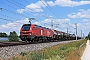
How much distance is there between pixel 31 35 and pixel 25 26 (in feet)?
8.31

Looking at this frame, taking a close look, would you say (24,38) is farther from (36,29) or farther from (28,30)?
(36,29)

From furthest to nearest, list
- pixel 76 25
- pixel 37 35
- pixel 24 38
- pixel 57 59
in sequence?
pixel 76 25 → pixel 37 35 → pixel 24 38 → pixel 57 59

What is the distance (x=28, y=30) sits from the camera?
135 ft

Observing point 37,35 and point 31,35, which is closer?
point 31,35

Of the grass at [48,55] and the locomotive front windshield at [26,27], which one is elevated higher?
the locomotive front windshield at [26,27]

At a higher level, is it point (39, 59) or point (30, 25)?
point (30, 25)

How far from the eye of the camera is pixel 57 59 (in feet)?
40.3

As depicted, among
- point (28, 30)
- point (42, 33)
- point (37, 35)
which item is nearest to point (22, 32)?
point (28, 30)

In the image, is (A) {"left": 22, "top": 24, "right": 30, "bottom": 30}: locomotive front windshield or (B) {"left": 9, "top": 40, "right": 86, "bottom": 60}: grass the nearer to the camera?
(B) {"left": 9, "top": 40, "right": 86, "bottom": 60}: grass

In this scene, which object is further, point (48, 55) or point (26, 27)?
point (26, 27)

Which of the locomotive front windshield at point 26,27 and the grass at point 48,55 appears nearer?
the grass at point 48,55

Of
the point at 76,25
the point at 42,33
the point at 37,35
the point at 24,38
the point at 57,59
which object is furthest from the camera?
the point at 76,25

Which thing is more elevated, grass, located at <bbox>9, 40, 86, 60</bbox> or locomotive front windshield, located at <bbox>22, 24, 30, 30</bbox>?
locomotive front windshield, located at <bbox>22, 24, 30, 30</bbox>

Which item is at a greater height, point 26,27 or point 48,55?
point 26,27
